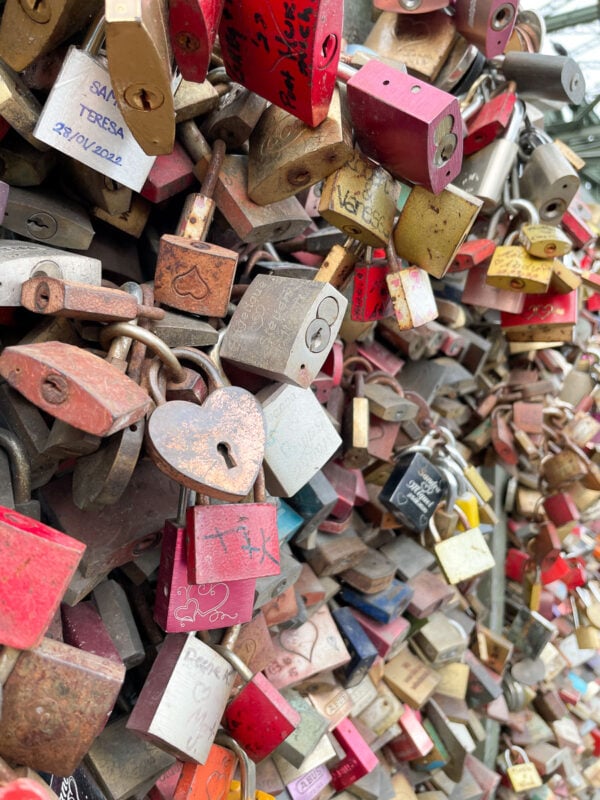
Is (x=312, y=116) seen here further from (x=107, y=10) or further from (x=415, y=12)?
(x=415, y=12)

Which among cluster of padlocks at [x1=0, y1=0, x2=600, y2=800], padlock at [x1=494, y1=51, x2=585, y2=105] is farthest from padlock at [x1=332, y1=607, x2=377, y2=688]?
padlock at [x1=494, y1=51, x2=585, y2=105]

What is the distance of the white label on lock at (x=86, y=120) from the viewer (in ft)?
2.22

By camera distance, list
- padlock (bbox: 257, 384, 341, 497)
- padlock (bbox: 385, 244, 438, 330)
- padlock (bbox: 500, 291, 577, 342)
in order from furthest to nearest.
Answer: padlock (bbox: 500, 291, 577, 342), padlock (bbox: 385, 244, 438, 330), padlock (bbox: 257, 384, 341, 497)

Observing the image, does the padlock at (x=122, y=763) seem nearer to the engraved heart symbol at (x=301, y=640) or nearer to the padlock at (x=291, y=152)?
the engraved heart symbol at (x=301, y=640)

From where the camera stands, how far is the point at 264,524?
0.66 m

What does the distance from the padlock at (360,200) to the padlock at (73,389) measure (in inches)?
17.6

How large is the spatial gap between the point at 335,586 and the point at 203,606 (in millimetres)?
643

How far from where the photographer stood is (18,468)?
0.67m

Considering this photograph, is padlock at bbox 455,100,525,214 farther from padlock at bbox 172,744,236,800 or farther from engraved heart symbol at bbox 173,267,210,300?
padlock at bbox 172,744,236,800

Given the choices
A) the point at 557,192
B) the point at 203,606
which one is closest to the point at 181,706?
the point at 203,606

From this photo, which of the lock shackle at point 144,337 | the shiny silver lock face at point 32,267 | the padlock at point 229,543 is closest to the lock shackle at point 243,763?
the padlock at point 229,543

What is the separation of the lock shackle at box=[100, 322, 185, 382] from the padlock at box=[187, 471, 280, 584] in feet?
0.53

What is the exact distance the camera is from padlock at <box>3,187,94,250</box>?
767mm

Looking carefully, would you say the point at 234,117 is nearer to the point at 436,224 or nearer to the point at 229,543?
the point at 436,224
